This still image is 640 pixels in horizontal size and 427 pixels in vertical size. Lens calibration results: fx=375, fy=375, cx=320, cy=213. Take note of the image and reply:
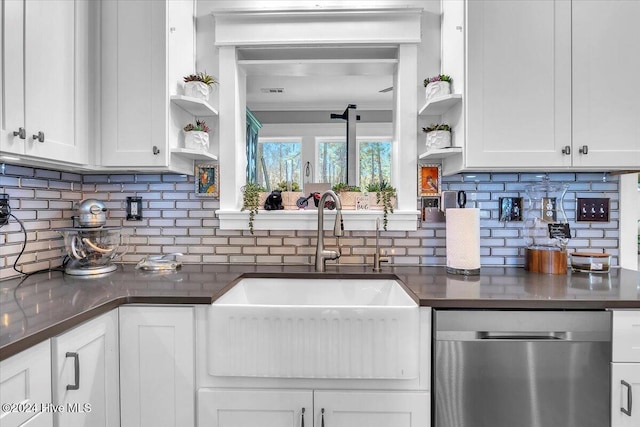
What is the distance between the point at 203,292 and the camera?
56.6 inches

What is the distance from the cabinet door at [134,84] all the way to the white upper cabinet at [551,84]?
1423 mm

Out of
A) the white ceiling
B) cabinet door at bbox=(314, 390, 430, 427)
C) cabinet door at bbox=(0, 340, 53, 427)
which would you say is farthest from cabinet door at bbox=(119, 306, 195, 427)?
the white ceiling

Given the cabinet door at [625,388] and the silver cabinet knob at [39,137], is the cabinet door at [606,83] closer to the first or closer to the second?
the cabinet door at [625,388]

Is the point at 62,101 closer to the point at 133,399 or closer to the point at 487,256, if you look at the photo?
the point at 133,399

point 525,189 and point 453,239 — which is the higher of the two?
point 525,189

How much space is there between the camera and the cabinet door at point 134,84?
1766 mm

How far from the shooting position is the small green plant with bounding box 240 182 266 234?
2018 millimetres

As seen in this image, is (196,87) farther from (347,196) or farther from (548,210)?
(548,210)

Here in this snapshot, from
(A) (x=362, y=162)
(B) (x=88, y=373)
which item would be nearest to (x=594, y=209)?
(A) (x=362, y=162)

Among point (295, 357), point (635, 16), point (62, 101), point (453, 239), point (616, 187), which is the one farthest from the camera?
point (616, 187)

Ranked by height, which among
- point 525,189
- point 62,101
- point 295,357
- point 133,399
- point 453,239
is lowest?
point 133,399

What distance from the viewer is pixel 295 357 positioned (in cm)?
136

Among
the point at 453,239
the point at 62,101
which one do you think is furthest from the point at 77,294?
the point at 453,239

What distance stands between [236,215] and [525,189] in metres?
1.57
